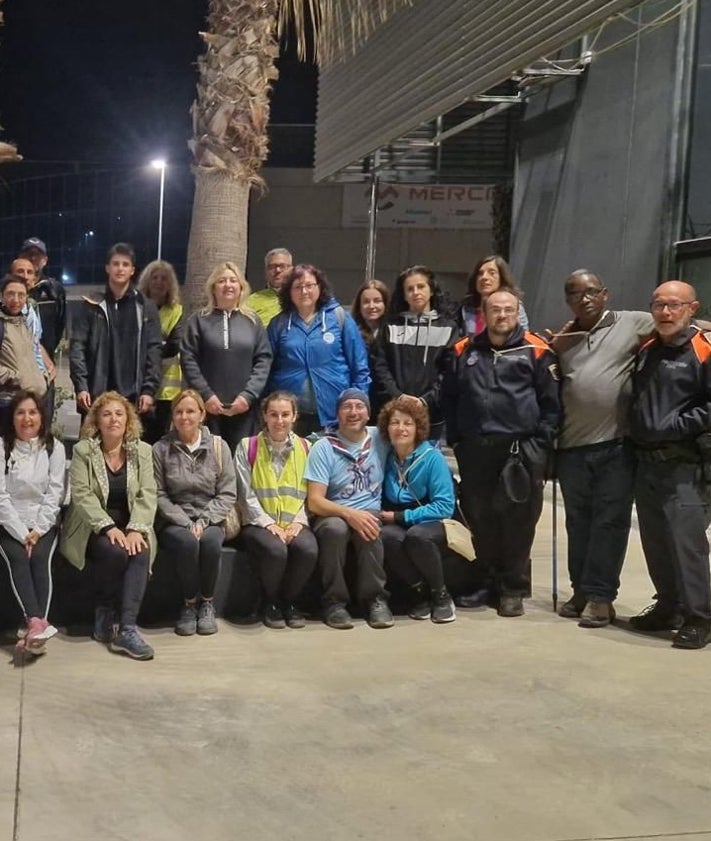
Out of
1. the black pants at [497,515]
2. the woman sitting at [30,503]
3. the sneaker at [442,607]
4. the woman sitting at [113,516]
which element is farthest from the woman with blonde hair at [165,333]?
the sneaker at [442,607]

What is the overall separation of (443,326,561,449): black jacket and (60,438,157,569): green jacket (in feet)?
5.98

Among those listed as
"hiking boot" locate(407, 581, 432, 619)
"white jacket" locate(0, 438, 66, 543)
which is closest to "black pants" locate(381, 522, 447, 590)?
"hiking boot" locate(407, 581, 432, 619)

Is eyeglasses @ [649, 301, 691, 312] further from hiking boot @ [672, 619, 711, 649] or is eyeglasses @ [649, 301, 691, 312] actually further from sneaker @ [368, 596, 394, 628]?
sneaker @ [368, 596, 394, 628]

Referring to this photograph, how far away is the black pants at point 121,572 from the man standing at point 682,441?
2666 millimetres

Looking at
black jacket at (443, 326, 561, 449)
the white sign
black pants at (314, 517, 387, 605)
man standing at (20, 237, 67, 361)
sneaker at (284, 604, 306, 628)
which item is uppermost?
the white sign

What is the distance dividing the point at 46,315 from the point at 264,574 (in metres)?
2.58

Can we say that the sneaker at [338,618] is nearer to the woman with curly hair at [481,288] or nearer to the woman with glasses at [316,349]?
the woman with glasses at [316,349]

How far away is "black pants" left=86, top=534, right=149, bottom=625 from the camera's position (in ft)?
15.9

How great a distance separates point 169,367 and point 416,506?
1.87 metres

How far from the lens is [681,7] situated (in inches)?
332

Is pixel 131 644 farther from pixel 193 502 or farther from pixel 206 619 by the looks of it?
pixel 193 502

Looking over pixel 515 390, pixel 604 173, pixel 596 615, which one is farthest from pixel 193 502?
pixel 604 173

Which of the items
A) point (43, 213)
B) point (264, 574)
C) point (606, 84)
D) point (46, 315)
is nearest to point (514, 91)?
point (606, 84)

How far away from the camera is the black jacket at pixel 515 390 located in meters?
5.45
